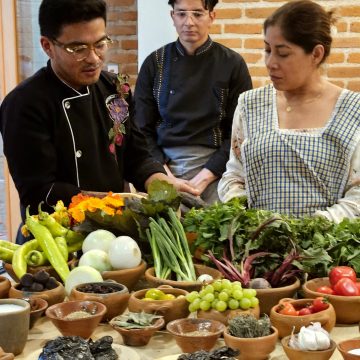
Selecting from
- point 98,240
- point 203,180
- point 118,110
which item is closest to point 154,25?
point 203,180

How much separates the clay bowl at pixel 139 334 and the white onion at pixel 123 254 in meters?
0.35

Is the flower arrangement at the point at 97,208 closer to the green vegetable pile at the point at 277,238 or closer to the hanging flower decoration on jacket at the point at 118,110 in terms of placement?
the green vegetable pile at the point at 277,238

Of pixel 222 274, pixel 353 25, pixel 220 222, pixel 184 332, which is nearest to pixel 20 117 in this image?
pixel 220 222

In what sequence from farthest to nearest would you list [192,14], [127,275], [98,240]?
[192,14], [98,240], [127,275]

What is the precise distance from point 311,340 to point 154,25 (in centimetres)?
330

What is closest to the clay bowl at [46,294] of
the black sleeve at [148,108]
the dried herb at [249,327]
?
the dried herb at [249,327]

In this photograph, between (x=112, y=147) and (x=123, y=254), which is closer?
(x=123, y=254)

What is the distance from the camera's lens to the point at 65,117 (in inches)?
114

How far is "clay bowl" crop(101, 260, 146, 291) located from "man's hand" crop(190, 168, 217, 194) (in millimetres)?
1714

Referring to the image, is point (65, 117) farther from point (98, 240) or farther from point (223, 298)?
point (223, 298)

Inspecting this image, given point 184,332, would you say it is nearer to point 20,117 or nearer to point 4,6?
point 20,117

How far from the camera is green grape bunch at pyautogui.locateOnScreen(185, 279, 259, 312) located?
6.07 feet

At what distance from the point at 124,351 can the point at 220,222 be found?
Result: 2.30 ft

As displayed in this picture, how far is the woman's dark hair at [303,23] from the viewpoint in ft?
9.25
